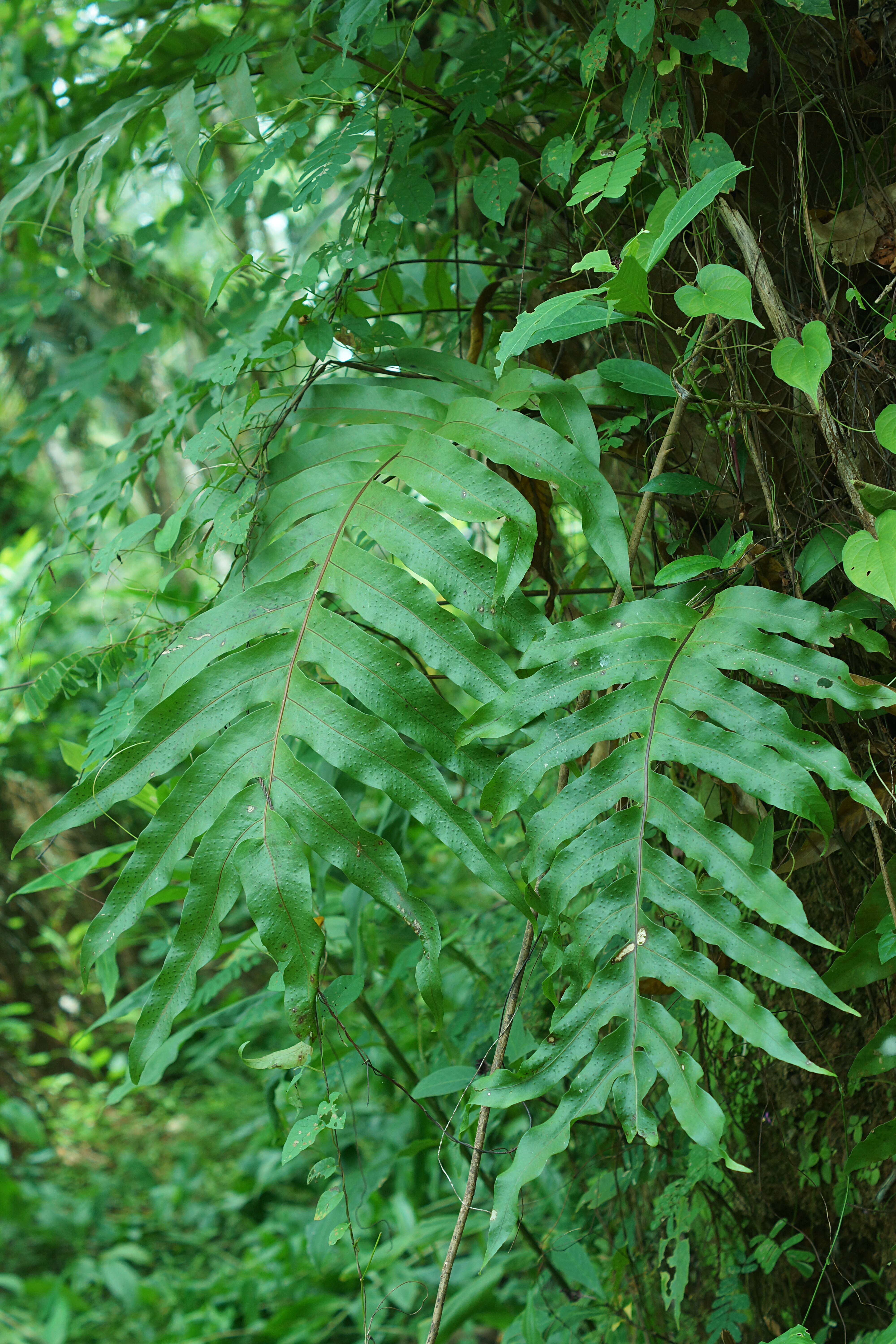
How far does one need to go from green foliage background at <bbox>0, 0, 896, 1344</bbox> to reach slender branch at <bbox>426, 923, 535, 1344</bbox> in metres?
0.02

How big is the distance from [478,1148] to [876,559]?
0.55 meters

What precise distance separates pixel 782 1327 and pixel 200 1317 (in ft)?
6.33

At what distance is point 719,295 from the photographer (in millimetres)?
698

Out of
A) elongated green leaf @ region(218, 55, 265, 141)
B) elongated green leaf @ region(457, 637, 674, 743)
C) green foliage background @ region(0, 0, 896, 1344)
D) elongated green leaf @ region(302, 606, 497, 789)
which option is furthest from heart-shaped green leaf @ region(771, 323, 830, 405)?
elongated green leaf @ region(218, 55, 265, 141)

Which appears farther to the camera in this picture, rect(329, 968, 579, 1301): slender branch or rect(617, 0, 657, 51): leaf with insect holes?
rect(329, 968, 579, 1301): slender branch

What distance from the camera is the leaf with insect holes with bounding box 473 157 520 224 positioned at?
3.07 feet

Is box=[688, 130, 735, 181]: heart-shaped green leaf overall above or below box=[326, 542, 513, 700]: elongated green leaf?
above

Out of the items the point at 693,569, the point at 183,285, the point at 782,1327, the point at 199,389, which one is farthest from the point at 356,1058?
the point at 183,285

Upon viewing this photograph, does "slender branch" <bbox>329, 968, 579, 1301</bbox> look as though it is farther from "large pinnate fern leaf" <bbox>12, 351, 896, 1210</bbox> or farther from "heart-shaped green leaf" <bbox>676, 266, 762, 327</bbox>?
"heart-shaped green leaf" <bbox>676, 266, 762, 327</bbox>

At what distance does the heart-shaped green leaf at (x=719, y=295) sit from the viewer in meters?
0.68

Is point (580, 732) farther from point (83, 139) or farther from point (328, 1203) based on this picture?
point (83, 139)

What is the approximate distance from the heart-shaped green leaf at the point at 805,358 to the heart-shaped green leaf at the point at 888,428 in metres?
0.07

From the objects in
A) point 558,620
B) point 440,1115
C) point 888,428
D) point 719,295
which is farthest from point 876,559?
point 440,1115

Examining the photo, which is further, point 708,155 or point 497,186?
point 497,186
